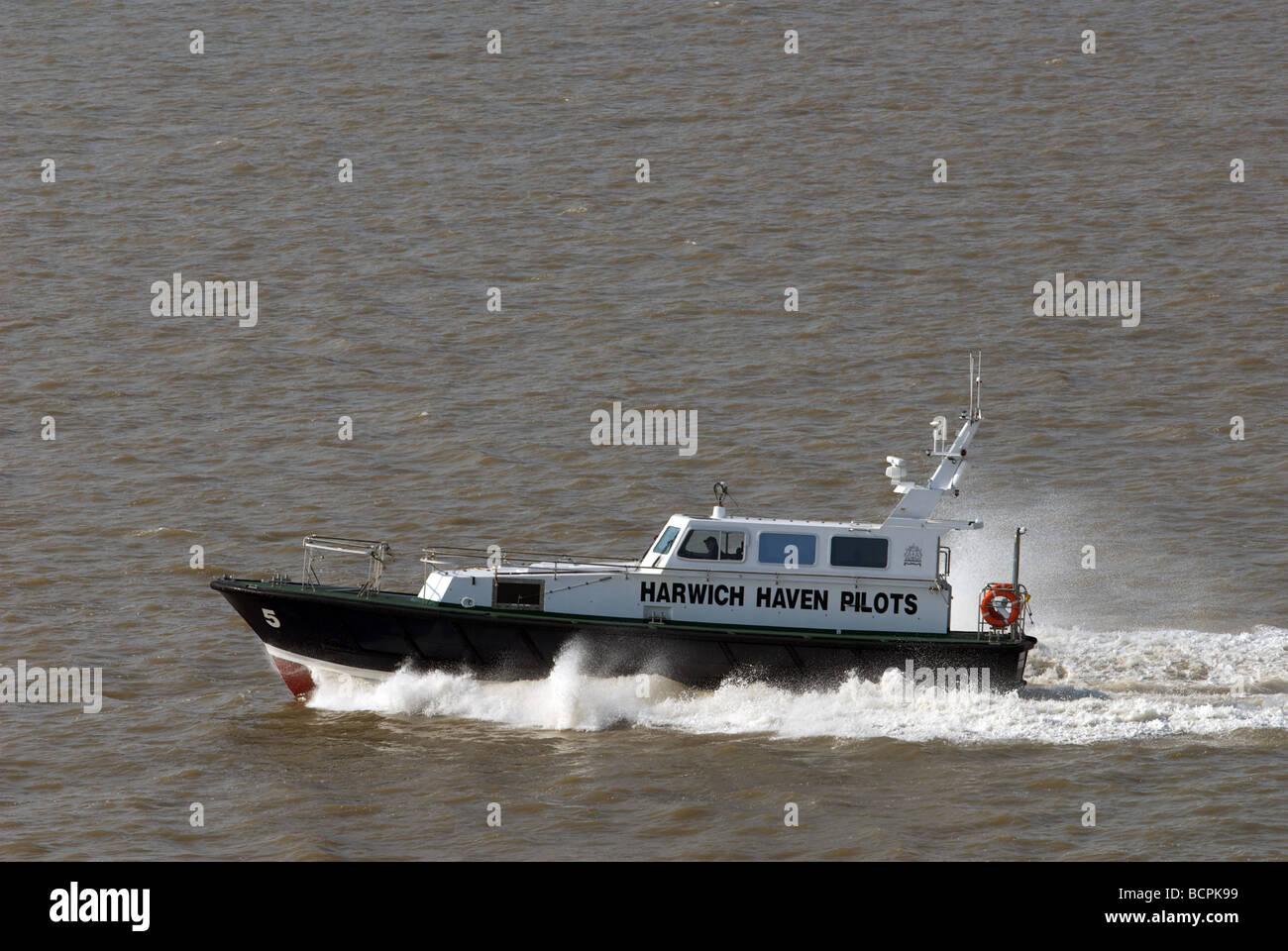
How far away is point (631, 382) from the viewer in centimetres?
3366

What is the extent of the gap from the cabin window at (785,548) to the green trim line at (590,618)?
860mm

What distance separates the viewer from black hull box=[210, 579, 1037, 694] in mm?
21156

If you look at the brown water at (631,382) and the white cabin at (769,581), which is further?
the white cabin at (769,581)

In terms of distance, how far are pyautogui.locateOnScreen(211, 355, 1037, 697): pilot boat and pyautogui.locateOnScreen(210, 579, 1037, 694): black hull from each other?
18mm

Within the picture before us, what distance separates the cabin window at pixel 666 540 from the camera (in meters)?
21.7

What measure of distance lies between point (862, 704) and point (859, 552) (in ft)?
6.32

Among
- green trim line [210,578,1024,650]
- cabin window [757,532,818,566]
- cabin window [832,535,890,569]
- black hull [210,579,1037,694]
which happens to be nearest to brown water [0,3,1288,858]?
black hull [210,579,1037,694]

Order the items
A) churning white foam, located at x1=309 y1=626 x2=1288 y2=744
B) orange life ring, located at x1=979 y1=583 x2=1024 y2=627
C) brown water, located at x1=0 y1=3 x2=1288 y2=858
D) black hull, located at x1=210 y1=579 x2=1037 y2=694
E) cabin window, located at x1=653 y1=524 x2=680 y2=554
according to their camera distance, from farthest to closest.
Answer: cabin window, located at x1=653 y1=524 x2=680 y2=554
orange life ring, located at x1=979 y1=583 x2=1024 y2=627
black hull, located at x1=210 y1=579 x2=1037 y2=694
churning white foam, located at x1=309 y1=626 x2=1288 y2=744
brown water, located at x1=0 y1=3 x2=1288 y2=858

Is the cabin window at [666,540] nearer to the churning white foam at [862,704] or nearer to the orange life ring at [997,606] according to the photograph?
the churning white foam at [862,704]

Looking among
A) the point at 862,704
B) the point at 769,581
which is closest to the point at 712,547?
the point at 769,581

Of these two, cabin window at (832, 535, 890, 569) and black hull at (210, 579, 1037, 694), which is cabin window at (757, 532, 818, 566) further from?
black hull at (210, 579, 1037, 694)

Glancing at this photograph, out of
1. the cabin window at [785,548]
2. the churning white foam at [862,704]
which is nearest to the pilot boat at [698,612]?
the cabin window at [785,548]

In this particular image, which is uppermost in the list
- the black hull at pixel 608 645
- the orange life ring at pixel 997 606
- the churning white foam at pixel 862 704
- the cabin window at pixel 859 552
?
the cabin window at pixel 859 552

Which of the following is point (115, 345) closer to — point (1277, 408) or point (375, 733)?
point (375, 733)
